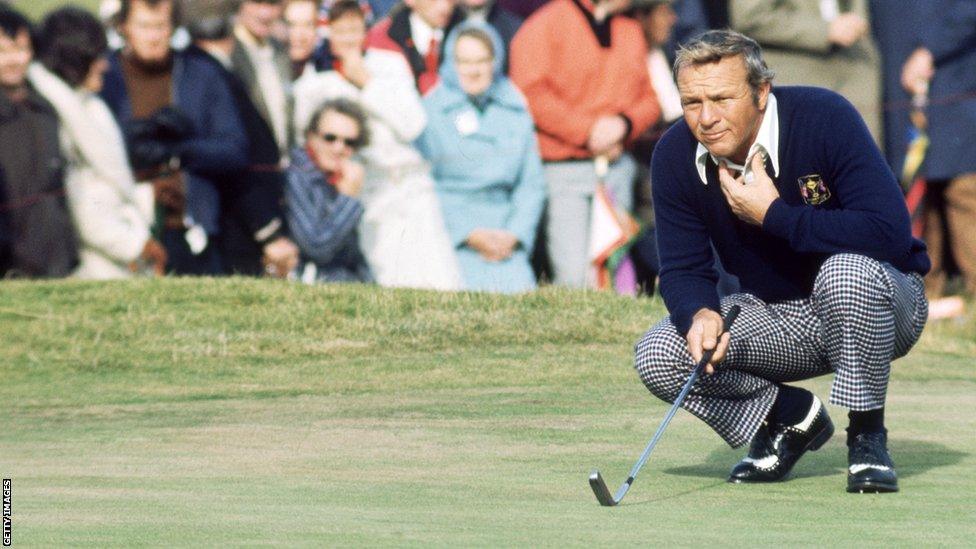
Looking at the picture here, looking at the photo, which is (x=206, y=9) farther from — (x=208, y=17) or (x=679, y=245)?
(x=679, y=245)

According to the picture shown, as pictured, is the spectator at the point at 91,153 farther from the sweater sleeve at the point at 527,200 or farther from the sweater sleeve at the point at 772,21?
the sweater sleeve at the point at 772,21

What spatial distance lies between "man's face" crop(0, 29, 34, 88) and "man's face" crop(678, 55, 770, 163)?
6.57m

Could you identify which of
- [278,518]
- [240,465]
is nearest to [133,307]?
[240,465]

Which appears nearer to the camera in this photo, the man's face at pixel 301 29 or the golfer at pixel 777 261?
the golfer at pixel 777 261

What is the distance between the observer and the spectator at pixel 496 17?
37.7ft

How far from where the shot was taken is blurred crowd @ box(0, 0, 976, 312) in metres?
11.3

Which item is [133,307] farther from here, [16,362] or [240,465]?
[240,465]

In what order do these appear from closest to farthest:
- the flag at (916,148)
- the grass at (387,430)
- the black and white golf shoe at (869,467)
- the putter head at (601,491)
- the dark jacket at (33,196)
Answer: the grass at (387,430)
the putter head at (601,491)
the black and white golf shoe at (869,467)
the dark jacket at (33,196)
the flag at (916,148)

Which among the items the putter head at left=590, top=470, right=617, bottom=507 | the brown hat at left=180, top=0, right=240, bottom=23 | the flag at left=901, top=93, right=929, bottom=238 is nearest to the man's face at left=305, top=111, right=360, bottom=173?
the brown hat at left=180, top=0, right=240, bottom=23

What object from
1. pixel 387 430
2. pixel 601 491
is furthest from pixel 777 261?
pixel 387 430

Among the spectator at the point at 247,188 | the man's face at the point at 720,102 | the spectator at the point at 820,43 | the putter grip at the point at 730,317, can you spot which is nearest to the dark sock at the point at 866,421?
the putter grip at the point at 730,317

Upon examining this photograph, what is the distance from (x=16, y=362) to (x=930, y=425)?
15.7ft

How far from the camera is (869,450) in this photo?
5.56 meters

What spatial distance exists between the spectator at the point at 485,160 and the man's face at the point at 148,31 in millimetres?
1608
